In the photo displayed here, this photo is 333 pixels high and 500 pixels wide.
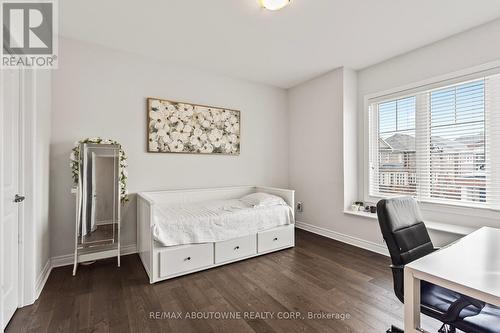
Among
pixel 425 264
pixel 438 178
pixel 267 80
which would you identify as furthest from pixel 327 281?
pixel 267 80

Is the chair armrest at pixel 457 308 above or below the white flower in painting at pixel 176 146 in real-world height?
below

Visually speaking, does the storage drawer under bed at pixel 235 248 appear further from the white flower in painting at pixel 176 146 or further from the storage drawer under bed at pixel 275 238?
the white flower in painting at pixel 176 146

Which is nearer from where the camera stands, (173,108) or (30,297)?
(30,297)

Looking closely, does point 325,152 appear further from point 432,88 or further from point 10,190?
point 10,190

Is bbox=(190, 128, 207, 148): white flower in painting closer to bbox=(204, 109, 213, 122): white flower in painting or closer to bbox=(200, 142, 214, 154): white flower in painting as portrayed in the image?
bbox=(200, 142, 214, 154): white flower in painting

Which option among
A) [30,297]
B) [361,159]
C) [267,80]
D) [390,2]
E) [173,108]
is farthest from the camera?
[267,80]

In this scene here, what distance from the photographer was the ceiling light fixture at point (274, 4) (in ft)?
6.56

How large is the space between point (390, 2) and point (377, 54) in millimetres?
1057

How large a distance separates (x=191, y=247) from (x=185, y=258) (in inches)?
4.7

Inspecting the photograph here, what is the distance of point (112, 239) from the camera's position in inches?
102

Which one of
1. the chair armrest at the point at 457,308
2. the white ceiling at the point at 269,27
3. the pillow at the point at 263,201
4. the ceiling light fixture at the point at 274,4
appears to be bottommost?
the chair armrest at the point at 457,308

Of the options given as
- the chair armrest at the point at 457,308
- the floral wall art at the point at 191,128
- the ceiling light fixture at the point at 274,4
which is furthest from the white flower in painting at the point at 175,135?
the chair armrest at the point at 457,308

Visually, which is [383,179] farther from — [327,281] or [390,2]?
[390,2]

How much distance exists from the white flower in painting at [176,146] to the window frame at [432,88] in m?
2.72
